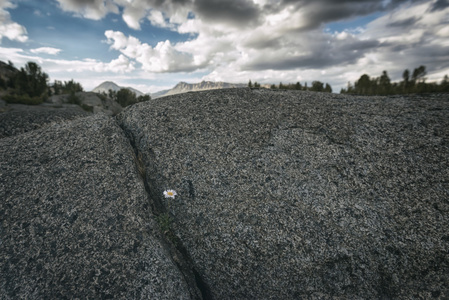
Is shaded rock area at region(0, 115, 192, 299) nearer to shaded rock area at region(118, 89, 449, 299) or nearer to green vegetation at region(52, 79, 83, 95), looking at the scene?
shaded rock area at region(118, 89, 449, 299)

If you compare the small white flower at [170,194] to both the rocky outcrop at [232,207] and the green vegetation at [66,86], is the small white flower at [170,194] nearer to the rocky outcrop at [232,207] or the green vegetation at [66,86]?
the rocky outcrop at [232,207]

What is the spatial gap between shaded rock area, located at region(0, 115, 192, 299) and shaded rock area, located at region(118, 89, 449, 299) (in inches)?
16.9

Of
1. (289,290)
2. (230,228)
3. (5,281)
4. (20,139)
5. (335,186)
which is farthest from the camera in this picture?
(20,139)

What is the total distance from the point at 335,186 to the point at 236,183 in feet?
4.87

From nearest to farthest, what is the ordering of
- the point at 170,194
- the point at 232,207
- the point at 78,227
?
the point at 78,227
the point at 232,207
the point at 170,194

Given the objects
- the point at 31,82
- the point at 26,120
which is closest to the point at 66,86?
the point at 31,82

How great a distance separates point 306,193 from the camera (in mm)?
3096

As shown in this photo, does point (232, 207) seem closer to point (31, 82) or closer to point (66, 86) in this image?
point (31, 82)

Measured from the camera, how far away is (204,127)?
397cm

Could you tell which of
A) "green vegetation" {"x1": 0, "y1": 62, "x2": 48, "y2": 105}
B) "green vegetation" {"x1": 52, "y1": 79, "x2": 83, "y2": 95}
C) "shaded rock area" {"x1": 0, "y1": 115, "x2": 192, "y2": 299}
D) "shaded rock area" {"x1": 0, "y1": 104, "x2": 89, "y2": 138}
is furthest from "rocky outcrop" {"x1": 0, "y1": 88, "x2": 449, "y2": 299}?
"green vegetation" {"x1": 52, "y1": 79, "x2": 83, "y2": 95}

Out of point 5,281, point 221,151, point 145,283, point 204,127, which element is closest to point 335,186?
point 221,151

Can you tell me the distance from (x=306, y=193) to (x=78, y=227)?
3218mm

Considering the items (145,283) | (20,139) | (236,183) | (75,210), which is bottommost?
(145,283)

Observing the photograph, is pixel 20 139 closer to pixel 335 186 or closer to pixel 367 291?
pixel 335 186
